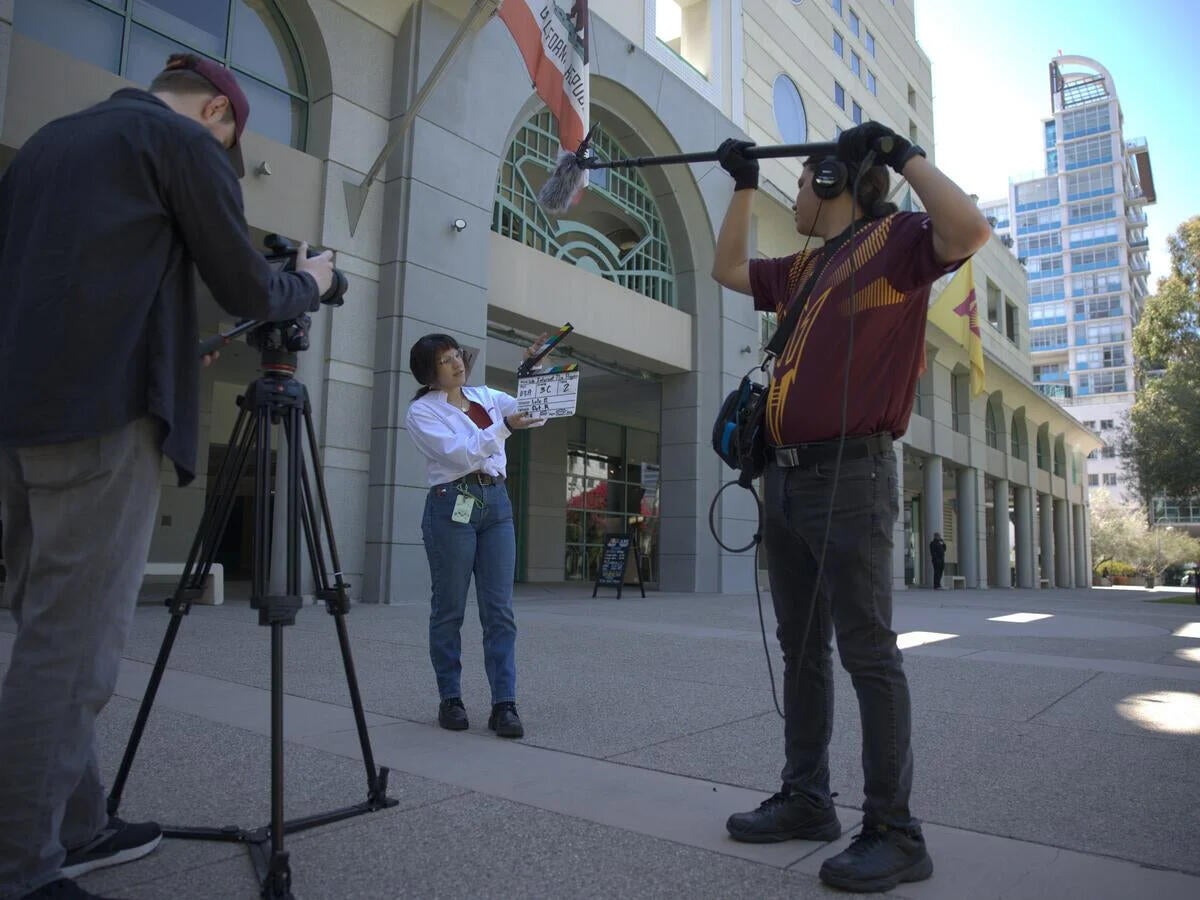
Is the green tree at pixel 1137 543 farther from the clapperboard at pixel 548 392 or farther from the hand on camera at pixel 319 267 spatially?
the hand on camera at pixel 319 267

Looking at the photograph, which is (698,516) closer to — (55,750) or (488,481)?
(488,481)

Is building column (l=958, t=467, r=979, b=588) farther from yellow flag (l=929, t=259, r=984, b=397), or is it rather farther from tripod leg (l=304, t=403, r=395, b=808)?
tripod leg (l=304, t=403, r=395, b=808)

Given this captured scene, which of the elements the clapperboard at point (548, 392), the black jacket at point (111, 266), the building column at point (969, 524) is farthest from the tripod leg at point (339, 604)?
the building column at point (969, 524)

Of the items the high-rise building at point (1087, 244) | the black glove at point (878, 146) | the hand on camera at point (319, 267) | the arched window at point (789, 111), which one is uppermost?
the high-rise building at point (1087, 244)

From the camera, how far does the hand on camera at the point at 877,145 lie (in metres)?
2.48

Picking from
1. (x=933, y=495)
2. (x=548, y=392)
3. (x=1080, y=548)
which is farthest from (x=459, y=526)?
(x=1080, y=548)

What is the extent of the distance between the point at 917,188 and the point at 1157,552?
6681 cm

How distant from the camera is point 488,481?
4.25m

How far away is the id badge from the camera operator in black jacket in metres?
2.01

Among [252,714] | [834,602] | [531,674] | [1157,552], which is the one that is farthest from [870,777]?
[1157,552]

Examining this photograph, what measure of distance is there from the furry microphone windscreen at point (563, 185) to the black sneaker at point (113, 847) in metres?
3.68

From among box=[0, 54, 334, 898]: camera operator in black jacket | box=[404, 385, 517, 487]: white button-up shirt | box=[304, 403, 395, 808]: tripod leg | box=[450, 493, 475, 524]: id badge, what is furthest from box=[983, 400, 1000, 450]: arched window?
box=[0, 54, 334, 898]: camera operator in black jacket

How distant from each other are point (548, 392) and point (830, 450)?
2145 millimetres

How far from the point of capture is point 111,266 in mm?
1984
